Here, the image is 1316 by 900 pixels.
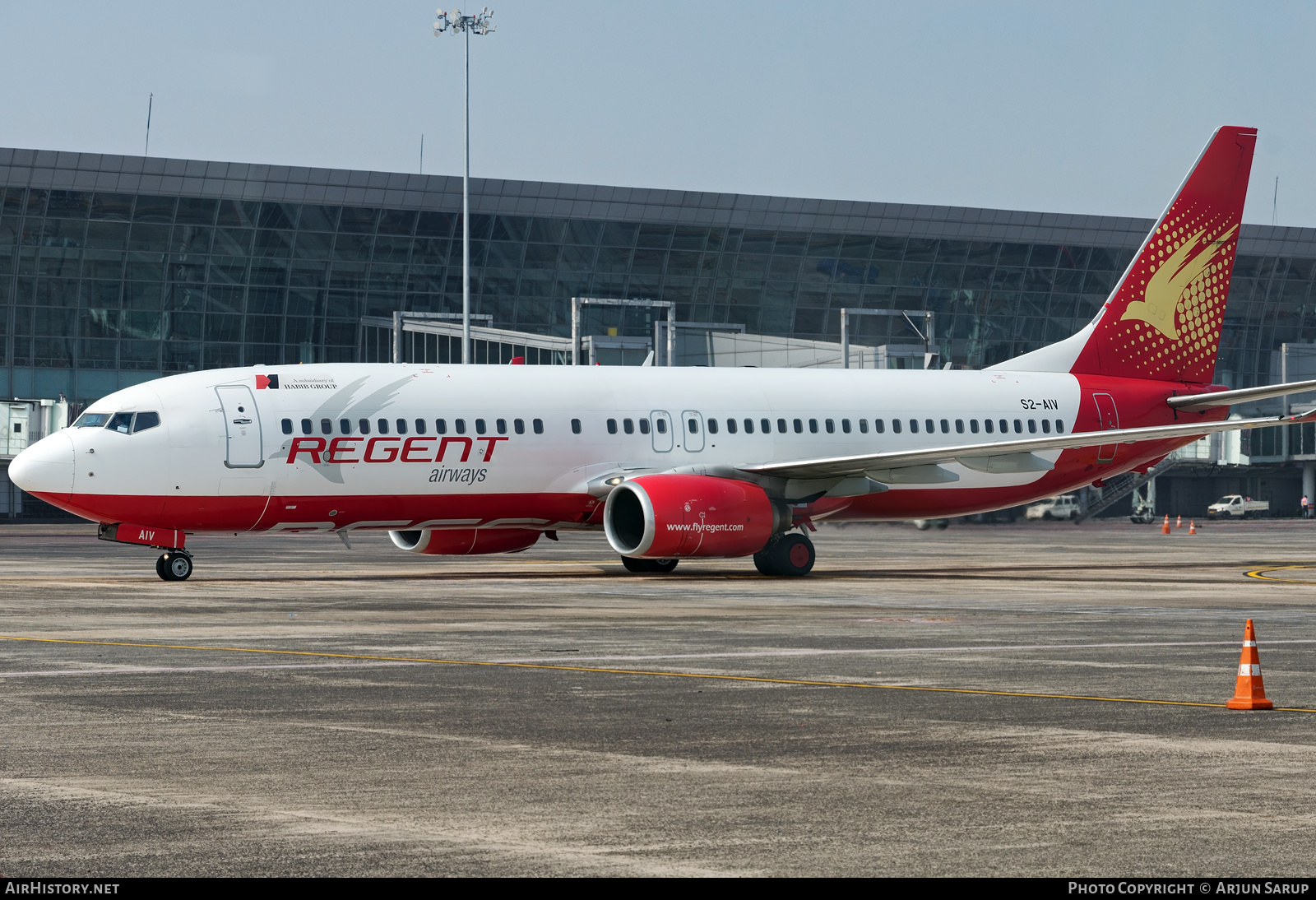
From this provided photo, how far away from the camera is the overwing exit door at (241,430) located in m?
29.6

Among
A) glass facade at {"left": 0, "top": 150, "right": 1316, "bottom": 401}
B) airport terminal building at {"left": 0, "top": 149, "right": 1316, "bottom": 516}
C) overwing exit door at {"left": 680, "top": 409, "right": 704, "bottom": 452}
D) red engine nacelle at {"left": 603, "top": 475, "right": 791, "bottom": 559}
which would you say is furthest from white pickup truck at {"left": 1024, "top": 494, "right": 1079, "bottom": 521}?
red engine nacelle at {"left": 603, "top": 475, "right": 791, "bottom": 559}

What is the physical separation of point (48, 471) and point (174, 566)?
2898 millimetres

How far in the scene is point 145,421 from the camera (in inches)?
1163

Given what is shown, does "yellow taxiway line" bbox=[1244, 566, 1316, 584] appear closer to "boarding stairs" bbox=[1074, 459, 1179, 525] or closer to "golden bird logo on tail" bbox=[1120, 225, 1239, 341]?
"golden bird logo on tail" bbox=[1120, 225, 1239, 341]

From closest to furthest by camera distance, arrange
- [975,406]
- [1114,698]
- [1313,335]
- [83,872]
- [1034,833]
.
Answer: [83,872] < [1034,833] < [1114,698] < [975,406] < [1313,335]

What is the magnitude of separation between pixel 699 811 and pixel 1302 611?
16.9m

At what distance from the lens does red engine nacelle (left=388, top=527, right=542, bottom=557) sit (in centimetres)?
3344

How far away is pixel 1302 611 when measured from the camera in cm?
2394

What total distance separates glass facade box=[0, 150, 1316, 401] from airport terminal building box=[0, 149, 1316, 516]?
3.8 inches

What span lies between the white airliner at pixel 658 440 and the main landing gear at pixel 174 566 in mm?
61

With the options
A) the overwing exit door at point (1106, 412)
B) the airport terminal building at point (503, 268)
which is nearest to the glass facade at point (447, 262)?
the airport terminal building at point (503, 268)

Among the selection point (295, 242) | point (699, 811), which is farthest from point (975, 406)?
point (295, 242)

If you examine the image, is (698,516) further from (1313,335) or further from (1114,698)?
(1313,335)

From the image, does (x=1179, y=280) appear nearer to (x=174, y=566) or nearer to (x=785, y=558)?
(x=785, y=558)
